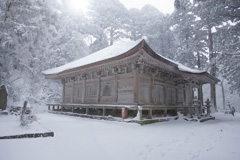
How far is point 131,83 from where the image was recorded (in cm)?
1029

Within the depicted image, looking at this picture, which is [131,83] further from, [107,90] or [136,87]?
[107,90]

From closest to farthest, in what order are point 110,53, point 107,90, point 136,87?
point 136,87 → point 110,53 → point 107,90

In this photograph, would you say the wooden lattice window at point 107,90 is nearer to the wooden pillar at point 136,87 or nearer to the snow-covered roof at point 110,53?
the snow-covered roof at point 110,53

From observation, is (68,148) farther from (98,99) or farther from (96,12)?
(96,12)

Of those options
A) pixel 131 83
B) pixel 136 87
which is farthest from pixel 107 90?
pixel 136 87

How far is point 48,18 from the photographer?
17.6m

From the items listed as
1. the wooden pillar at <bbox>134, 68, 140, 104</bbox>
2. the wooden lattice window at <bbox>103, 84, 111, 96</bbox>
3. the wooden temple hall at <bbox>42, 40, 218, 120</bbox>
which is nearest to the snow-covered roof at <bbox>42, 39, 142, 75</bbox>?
the wooden temple hall at <bbox>42, 40, 218, 120</bbox>

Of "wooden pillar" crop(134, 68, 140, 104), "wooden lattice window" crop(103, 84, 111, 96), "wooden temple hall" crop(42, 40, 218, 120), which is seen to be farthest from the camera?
"wooden lattice window" crop(103, 84, 111, 96)

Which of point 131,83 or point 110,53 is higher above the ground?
point 110,53

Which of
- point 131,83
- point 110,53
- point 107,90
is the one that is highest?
point 110,53

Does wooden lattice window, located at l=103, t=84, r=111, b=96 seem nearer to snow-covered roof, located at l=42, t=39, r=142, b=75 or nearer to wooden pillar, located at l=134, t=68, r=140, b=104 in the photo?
snow-covered roof, located at l=42, t=39, r=142, b=75

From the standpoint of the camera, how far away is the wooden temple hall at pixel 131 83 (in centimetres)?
922

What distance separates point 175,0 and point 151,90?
817 centimetres

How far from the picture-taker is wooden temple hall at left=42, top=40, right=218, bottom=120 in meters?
9.22
